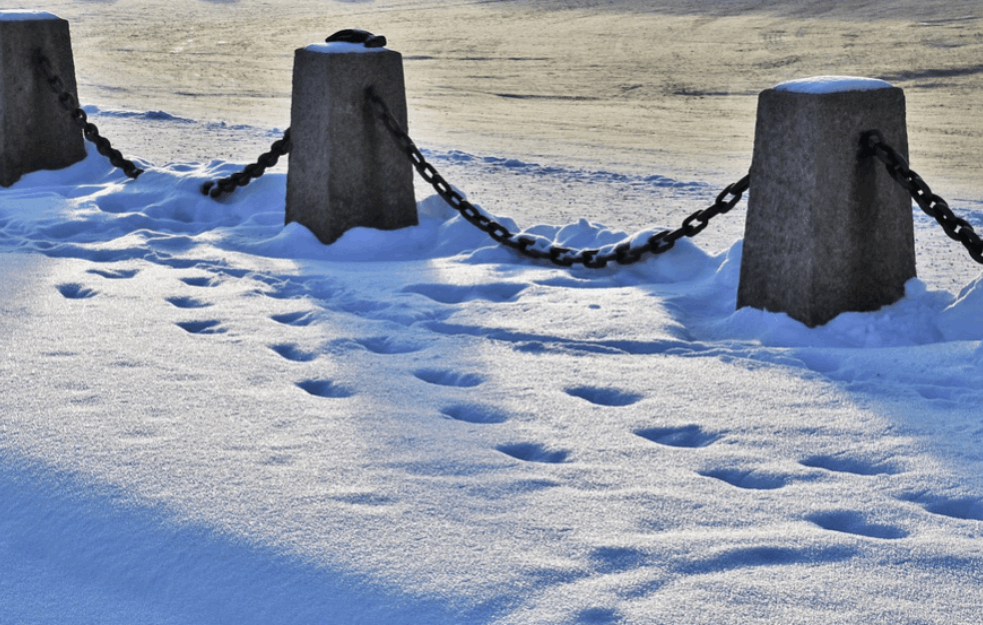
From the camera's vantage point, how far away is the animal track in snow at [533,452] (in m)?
3.23

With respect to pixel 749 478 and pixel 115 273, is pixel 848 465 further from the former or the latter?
pixel 115 273

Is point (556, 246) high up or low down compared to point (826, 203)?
down

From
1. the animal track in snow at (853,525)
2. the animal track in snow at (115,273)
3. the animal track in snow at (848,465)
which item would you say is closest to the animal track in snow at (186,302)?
the animal track in snow at (115,273)

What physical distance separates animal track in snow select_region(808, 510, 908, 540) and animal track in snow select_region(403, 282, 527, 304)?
230 cm

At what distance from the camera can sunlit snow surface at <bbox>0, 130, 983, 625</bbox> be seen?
8.17 ft

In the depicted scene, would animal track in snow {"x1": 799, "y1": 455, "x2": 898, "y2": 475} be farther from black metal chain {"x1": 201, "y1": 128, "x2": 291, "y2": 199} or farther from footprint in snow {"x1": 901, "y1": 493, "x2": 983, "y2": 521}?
black metal chain {"x1": 201, "y1": 128, "x2": 291, "y2": 199}

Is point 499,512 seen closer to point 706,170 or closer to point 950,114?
point 706,170

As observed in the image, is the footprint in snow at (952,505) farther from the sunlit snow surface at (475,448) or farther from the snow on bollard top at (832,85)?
the snow on bollard top at (832,85)

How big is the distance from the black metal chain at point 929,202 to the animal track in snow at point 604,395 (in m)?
1.25

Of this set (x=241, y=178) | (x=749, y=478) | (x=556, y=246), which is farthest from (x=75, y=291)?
(x=749, y=478)

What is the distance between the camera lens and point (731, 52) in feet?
53.1

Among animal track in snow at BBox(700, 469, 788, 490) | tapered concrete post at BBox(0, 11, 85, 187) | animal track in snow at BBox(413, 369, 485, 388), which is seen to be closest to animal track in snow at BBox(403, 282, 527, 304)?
animal track in snow at BBox(413, 369, 485, 388)

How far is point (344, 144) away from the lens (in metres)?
5.77

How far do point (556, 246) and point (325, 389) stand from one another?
1997 mm
